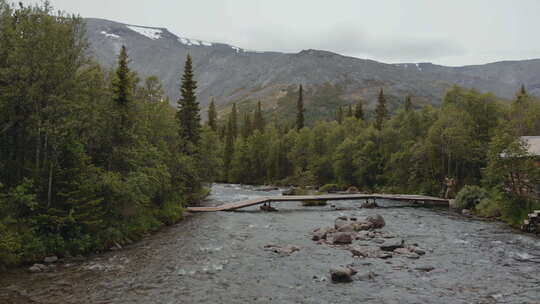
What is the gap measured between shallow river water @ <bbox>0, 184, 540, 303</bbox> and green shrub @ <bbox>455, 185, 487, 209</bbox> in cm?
1330

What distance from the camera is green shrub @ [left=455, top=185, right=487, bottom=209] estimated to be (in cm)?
4381

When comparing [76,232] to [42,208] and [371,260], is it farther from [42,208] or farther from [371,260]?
[371,260]

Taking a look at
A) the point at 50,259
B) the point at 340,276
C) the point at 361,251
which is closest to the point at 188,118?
the point at 50,259

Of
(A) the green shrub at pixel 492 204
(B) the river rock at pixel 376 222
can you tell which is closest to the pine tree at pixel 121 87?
(B) the river rock at pixel 376 222

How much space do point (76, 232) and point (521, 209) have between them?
115 feet

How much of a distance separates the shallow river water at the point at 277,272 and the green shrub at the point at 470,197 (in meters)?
13.3

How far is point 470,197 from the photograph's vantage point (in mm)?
44688

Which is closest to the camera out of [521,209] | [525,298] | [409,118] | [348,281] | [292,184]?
[525,298]

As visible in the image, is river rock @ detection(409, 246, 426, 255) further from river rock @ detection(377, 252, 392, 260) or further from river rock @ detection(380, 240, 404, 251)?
river rock @ detection(377, 252, 392, 260)

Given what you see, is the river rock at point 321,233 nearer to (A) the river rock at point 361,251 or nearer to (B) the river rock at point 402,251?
(A) the river rock at point 361,251

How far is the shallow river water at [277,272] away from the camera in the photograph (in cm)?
1627

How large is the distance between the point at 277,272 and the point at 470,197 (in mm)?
33363

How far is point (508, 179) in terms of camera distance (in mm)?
35344

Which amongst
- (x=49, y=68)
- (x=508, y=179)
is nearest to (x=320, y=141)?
(x=508, y=179)
